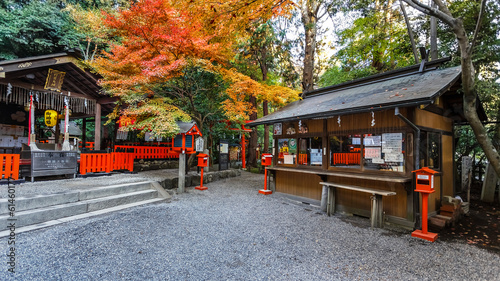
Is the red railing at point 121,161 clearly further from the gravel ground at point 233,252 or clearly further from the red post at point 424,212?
the red post at point 424,212

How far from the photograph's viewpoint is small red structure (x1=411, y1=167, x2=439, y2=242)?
436 cm

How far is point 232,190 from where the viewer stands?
903 cm

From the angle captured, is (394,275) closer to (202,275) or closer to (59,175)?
(202,275)

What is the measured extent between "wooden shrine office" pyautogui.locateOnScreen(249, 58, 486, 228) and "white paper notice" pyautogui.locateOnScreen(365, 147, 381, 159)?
0.02 m

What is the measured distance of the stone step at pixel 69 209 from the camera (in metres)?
4.40

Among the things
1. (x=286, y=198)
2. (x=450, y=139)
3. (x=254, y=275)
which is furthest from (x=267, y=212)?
(x=450, y=139)

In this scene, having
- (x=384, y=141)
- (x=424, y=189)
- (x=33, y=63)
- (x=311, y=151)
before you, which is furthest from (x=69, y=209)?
(x=424, y=189)

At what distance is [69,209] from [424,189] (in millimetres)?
7604

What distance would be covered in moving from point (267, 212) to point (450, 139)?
5.54 m

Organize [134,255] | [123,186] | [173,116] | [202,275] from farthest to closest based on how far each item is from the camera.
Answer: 1. [173,116]
2. [123,186]
3. [134,255]
4. [202,275]

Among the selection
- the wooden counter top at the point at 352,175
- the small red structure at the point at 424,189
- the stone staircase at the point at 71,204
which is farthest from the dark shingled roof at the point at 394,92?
the stone staircase at the point at 71,204

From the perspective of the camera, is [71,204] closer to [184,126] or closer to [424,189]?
[184,126]

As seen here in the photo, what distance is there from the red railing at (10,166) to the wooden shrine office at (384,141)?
25.7 ft

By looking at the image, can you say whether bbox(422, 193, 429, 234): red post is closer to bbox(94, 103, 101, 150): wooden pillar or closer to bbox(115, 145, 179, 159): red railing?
bbox(115, 145, 179, 159): red railing
